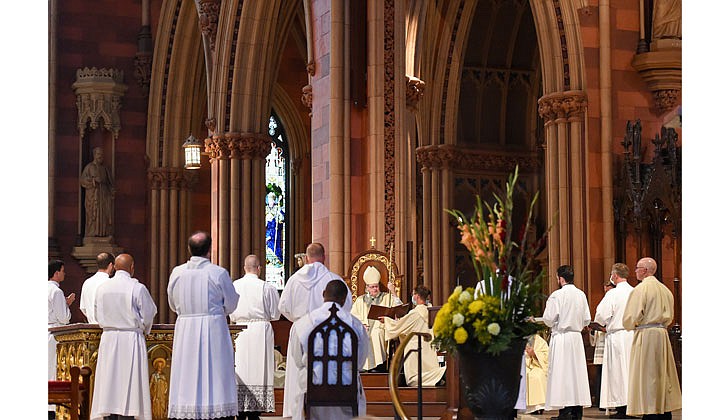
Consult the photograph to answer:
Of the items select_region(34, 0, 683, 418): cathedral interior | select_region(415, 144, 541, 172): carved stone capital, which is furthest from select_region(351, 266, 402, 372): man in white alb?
select_region(415, 144, 541, 172): carved stone capital

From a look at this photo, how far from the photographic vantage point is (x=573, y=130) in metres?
17.2

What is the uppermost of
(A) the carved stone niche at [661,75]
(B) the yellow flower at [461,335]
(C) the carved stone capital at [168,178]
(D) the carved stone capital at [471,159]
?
(A) the carved stone niche at [661,75]

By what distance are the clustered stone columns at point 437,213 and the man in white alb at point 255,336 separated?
12.8 meters

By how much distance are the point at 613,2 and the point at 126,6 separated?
11088 mm

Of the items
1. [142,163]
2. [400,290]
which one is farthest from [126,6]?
[400,290]

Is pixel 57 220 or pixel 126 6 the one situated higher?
pixel 126 6

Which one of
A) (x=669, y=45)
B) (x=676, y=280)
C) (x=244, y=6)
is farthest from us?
(x=244, y=6)

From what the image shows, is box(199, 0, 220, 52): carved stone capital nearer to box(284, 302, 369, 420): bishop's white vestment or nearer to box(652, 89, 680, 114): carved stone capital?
box(652, 89, 680, 114): carved stone capital

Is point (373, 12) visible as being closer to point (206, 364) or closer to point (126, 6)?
point (206, 364)

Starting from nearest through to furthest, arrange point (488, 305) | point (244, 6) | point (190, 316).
→ point (488, 305) → point (190, 316) → point (244, 6)

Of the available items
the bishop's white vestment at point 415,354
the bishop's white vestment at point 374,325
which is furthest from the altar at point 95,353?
the bishop's white vestment at point 374,325

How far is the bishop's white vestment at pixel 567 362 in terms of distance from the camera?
12844mm

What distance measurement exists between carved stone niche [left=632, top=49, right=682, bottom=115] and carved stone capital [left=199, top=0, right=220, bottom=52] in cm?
726

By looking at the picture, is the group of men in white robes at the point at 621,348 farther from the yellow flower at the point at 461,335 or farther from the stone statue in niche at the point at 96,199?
the stone statue in niche at the point at 96,199
